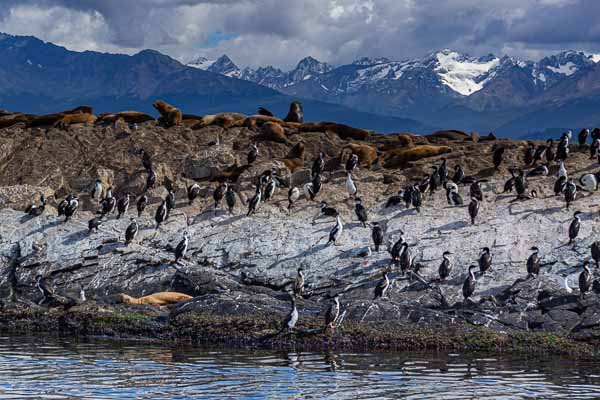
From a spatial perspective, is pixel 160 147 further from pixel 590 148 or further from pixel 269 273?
pixel 590 148

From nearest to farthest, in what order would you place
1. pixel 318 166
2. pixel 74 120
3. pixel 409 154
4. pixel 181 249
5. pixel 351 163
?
pixel 181 249 → pixel 318 166 → pixel 351 163 → pixel 409 154 → pixel 74 120

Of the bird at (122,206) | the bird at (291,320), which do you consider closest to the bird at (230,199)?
the bird at (122,206)

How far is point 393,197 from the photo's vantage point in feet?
96.5

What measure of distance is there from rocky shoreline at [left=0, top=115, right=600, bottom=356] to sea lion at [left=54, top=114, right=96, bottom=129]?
121 centimetres

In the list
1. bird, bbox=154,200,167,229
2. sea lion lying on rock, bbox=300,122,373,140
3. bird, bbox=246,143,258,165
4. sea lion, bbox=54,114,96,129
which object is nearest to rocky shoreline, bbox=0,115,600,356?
bird, bbox=154,200,167,229

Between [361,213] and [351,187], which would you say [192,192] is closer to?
[351,187]

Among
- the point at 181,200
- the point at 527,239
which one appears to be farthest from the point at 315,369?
the point at 181,200

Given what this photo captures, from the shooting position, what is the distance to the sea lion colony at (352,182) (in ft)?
85.3

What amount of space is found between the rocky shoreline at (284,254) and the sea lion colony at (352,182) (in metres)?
0.18

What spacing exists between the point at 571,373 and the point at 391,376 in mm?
3183

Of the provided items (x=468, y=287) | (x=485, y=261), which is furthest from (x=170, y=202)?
(x=468, y=287)

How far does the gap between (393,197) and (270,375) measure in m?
12.3

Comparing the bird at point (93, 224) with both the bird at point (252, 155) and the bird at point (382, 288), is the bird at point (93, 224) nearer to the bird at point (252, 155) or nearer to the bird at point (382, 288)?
the bird at point (252, 155)

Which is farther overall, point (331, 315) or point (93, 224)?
point (93, 224)
